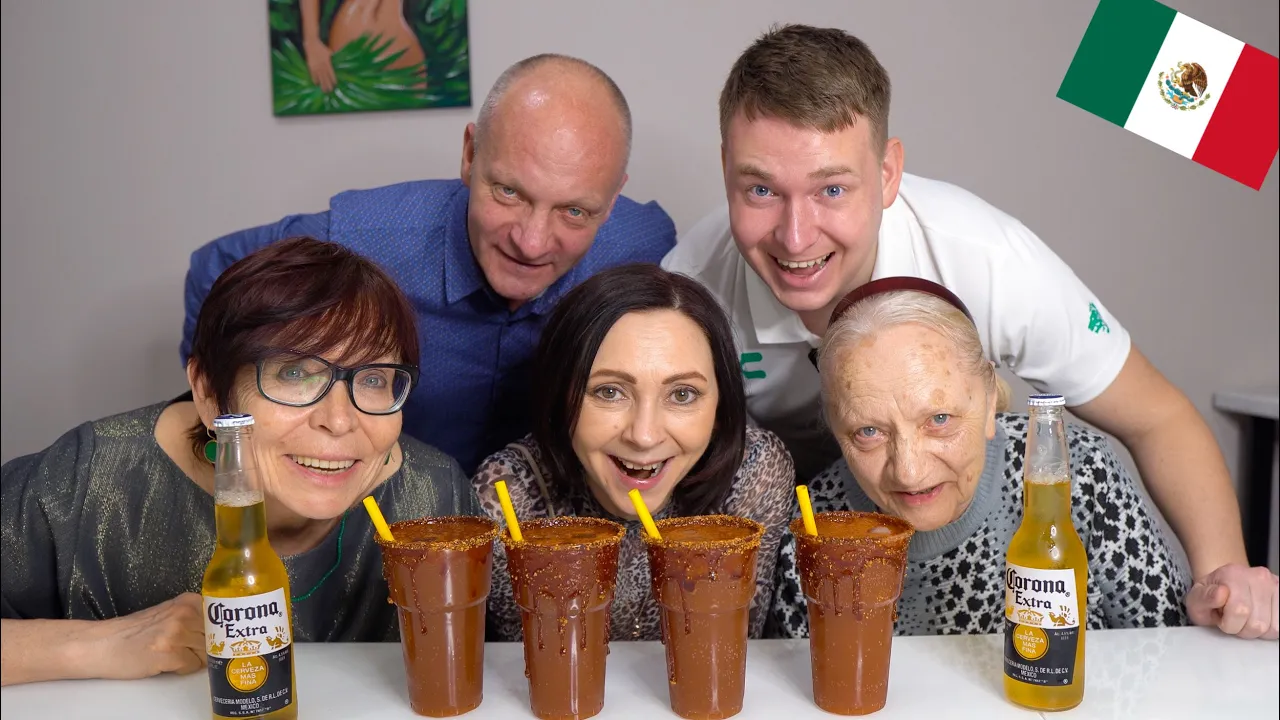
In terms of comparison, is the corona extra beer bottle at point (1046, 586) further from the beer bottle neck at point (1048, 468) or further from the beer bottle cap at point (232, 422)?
the beer bottle cap at point (232, 422)

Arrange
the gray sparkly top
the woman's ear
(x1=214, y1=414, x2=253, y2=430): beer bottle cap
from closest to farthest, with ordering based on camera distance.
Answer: (x1=214, y1=414, x2=253, y2=430): beer bottle cap < the woman's ear < the gray sparkly top

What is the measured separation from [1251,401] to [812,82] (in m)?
2.01

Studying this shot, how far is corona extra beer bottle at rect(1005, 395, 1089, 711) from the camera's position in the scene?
1067 mm

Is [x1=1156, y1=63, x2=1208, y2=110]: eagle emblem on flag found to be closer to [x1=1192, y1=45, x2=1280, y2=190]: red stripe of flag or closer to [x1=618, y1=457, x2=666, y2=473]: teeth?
[x1=1192, y1=45, x2=1280, y2=190]: red stripe of flag

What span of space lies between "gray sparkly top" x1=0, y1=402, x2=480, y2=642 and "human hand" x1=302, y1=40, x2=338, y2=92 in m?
1.59

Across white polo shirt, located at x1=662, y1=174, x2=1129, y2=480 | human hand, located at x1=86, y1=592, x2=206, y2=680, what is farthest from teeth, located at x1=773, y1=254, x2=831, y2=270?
human hand, located at x1=86, y1=592, x2=206, y2=680

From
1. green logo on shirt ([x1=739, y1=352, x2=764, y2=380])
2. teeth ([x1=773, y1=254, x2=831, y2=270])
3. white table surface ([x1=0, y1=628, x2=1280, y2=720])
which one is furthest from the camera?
green logo on shirt ([x1=739, y1=352, x2=764, y2=380])

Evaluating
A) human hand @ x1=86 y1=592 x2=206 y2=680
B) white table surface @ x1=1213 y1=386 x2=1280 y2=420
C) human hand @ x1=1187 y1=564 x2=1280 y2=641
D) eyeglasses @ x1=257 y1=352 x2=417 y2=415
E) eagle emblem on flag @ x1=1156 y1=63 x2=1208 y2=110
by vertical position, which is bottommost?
white table surface @ x1=1213 y1=386 x2=1280 y2=420

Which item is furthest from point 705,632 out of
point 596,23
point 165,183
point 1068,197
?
point 165,183

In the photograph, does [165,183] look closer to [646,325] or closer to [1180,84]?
[646,325]

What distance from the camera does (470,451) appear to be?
2.34m

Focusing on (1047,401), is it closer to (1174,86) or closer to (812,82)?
(812,82)

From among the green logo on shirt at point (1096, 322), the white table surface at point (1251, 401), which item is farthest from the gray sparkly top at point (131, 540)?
the white table surface at point (1251, 401)

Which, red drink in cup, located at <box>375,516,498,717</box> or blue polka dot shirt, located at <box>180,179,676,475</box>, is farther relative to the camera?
blue polka dot shirt, located at <box>180,179,676,475</box>
